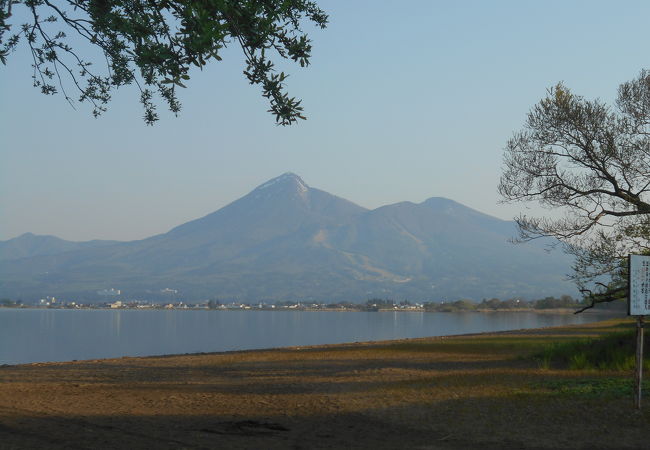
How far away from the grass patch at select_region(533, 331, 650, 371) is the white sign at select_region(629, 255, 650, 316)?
4464mm

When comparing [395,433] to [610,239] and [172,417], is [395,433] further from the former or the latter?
[610,239]

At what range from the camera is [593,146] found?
17.7 m

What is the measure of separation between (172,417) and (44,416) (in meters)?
2.03

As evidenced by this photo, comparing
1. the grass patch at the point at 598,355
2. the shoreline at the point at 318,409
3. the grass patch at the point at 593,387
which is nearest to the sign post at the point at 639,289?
the grass patch at the point at 593,387

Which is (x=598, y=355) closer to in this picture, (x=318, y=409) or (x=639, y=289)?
(x=639, y=289)

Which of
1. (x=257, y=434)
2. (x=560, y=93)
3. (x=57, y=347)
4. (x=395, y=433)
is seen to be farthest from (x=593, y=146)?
(x=57, y=347)

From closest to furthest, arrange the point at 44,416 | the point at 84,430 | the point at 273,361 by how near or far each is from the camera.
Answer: the point at 84,430
the point at 44,416
the point at 273,361

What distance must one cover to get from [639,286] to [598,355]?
6.89m

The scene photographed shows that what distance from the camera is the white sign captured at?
12203mm

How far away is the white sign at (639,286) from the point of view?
1220cm

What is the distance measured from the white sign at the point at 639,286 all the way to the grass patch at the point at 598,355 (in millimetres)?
4464

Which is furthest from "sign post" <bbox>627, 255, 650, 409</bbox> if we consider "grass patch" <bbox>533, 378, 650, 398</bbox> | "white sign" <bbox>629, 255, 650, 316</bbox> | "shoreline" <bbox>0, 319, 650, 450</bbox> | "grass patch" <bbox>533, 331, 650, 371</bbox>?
"grass patch" <bbox>533, 331, 650, 371</bbox>

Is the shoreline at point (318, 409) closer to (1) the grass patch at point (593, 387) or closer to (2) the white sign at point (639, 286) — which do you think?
(1) the grass patch at point (593, 387)

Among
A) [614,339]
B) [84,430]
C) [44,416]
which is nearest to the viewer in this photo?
[84,430]
